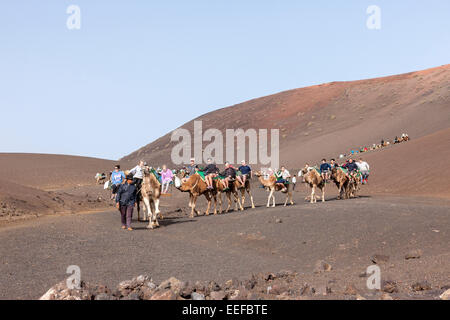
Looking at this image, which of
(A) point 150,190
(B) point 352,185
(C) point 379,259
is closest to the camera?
(C) point 379,259

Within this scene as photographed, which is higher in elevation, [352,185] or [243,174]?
[243,174]

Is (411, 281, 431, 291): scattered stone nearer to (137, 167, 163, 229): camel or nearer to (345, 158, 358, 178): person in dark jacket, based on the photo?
(137, 167, 163, 229): camel

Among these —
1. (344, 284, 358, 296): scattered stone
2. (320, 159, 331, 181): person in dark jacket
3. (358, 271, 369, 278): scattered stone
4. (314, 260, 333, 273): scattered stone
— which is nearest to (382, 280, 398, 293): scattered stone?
(344, 284, 358, 296): scattered stone

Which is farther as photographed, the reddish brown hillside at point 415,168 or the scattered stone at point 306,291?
the reddish brown hillside at point 415,168

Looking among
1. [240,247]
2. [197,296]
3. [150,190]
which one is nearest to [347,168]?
[150,190]

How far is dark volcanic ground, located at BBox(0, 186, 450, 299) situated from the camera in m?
12.0

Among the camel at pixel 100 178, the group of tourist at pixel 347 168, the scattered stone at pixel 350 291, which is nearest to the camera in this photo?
the scattered stone at pixel 350 291

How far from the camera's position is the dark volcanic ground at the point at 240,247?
12.0m

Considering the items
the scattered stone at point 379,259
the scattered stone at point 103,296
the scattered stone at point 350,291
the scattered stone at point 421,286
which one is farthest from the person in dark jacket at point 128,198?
the scattered stone at point 421,286

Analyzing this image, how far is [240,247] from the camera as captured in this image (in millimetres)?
17234

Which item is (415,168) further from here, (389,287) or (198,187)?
(389,287)

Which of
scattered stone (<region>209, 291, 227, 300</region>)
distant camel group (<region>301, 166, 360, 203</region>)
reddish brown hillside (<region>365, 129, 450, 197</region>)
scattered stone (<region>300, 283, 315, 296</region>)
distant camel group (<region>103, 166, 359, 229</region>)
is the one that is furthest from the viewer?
Answer: reddish brown hillside (<region>365, 129, 450, 197</region>)

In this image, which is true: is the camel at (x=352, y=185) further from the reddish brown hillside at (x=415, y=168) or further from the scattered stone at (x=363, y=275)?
the scattered stone at (x=363, y=275)

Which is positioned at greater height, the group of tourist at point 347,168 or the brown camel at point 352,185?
the group of tourist at point 347,168
